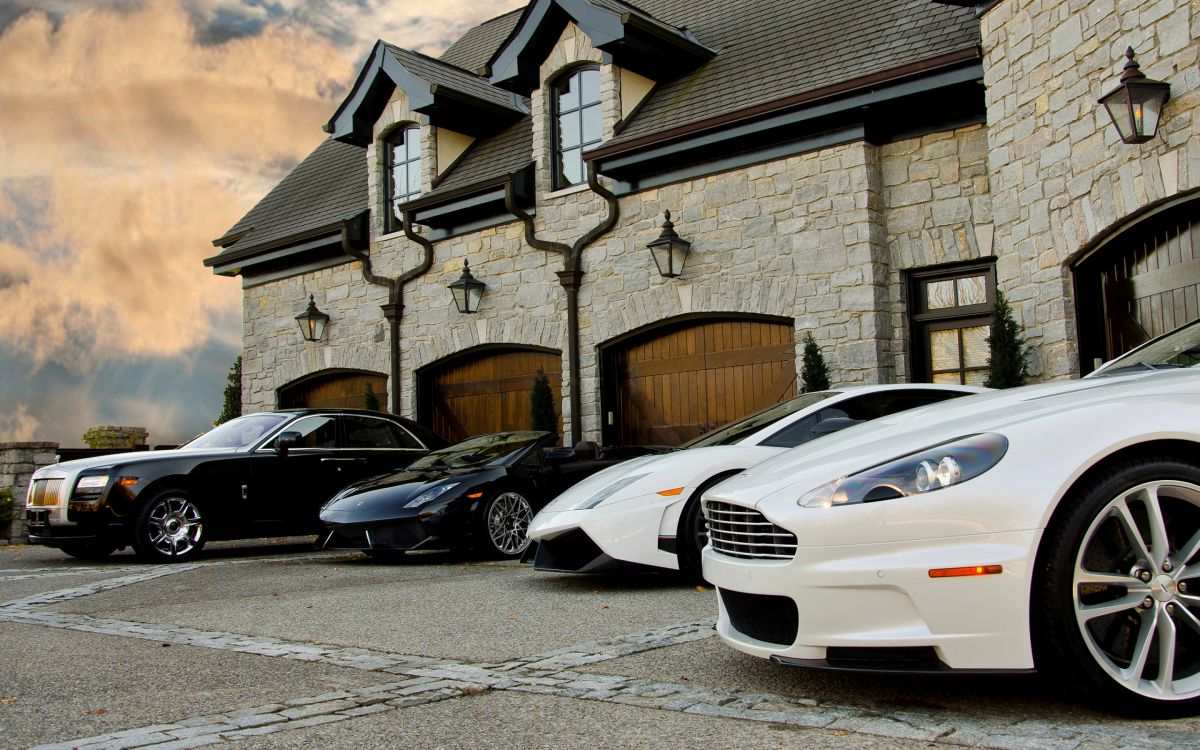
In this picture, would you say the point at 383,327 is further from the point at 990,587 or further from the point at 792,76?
the point at 990,587

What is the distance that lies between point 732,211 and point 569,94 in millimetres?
3801

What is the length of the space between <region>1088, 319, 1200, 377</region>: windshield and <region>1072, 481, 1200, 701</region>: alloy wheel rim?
1067 mm

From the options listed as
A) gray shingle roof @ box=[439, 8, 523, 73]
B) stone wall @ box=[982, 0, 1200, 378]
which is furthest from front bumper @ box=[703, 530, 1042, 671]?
gray shingle roof @ box=[439, 8, 523, 73]

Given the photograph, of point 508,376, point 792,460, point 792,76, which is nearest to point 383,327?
point 508,376

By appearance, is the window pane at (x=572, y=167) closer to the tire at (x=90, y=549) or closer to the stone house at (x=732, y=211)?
the stone house at (x=732, y=211)

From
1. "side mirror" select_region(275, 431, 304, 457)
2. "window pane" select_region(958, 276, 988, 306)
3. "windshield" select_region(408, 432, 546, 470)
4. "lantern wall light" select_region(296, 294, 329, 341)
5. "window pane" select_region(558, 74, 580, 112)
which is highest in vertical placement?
"window pane" select_region(558, 74, 580, 112)

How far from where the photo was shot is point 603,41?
14.6 metres

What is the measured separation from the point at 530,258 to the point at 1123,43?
854cm

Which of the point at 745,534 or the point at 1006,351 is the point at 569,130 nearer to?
the point at 1006,351

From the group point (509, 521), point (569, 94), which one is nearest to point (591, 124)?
point (569, 94)

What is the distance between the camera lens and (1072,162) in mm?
9539

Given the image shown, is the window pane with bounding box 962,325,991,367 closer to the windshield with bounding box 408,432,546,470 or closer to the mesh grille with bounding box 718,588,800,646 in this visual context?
the windshield with bounding box 408,432,546,470

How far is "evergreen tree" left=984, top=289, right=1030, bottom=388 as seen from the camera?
33.9 ft

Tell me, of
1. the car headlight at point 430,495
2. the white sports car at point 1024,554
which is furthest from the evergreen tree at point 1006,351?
the white sports car at point 1024,554
